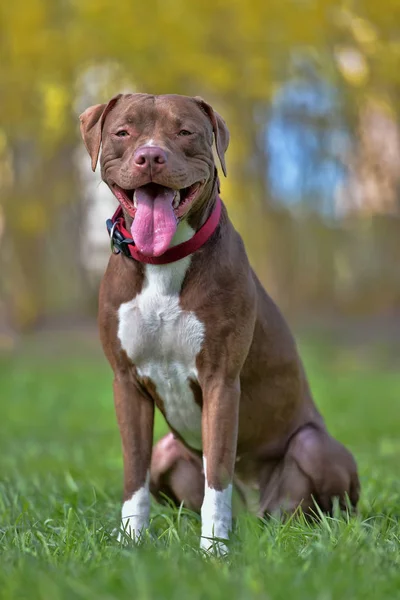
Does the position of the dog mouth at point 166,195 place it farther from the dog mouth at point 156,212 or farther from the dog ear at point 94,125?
the dog ear at point 94,125

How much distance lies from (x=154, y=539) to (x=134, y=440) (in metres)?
0.42

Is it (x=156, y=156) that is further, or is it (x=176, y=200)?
(x=176, y=200)

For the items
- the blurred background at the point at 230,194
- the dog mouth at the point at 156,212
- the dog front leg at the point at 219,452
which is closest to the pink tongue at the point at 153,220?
the dog mouth at the point at 156,212

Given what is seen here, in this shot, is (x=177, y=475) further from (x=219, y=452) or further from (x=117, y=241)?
(x=117, y=241)

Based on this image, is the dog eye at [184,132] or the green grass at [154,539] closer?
the green grass at [154,539]

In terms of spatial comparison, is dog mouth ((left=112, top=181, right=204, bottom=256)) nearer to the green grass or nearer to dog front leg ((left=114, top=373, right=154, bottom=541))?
dog front leg ((left=114, top=373, right=154, bottom=541))

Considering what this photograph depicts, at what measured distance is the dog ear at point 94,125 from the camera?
3357mm

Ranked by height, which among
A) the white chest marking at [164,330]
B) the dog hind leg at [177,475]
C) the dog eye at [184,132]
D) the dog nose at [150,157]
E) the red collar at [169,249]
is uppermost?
the dog eye at [184,132]

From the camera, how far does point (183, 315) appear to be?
10.7ft

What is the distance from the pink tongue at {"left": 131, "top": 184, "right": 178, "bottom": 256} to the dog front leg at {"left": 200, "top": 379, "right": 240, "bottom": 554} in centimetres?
55

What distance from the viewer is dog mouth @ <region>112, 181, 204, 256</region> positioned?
3109mm

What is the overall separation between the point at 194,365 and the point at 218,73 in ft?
24.8

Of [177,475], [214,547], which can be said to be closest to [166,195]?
[214,547]

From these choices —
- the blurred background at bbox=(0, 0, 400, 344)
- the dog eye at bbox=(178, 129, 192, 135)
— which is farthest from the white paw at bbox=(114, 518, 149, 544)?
the blurred background at bbox=(0, 0, 400, 344)
